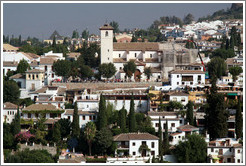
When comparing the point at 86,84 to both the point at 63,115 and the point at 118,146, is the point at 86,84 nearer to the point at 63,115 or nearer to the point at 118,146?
the point at 63,115

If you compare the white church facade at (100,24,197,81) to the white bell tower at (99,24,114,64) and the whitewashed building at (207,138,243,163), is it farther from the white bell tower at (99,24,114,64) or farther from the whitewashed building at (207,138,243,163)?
the whitewashed building at (207,138,243,163)

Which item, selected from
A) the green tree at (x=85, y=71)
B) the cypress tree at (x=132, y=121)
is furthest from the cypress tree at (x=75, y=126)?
the green tree at (x=85, y=71)

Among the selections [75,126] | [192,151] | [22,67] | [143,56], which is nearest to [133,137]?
[192,151]

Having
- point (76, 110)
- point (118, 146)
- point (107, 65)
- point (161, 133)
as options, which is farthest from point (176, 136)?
point (107, 65)

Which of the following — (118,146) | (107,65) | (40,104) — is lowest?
(118,146)

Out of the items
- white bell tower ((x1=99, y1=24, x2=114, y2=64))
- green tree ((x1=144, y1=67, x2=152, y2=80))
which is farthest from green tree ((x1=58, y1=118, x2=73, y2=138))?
white bell tower ((x1=99, y1=24, x2=114, y2=64))
